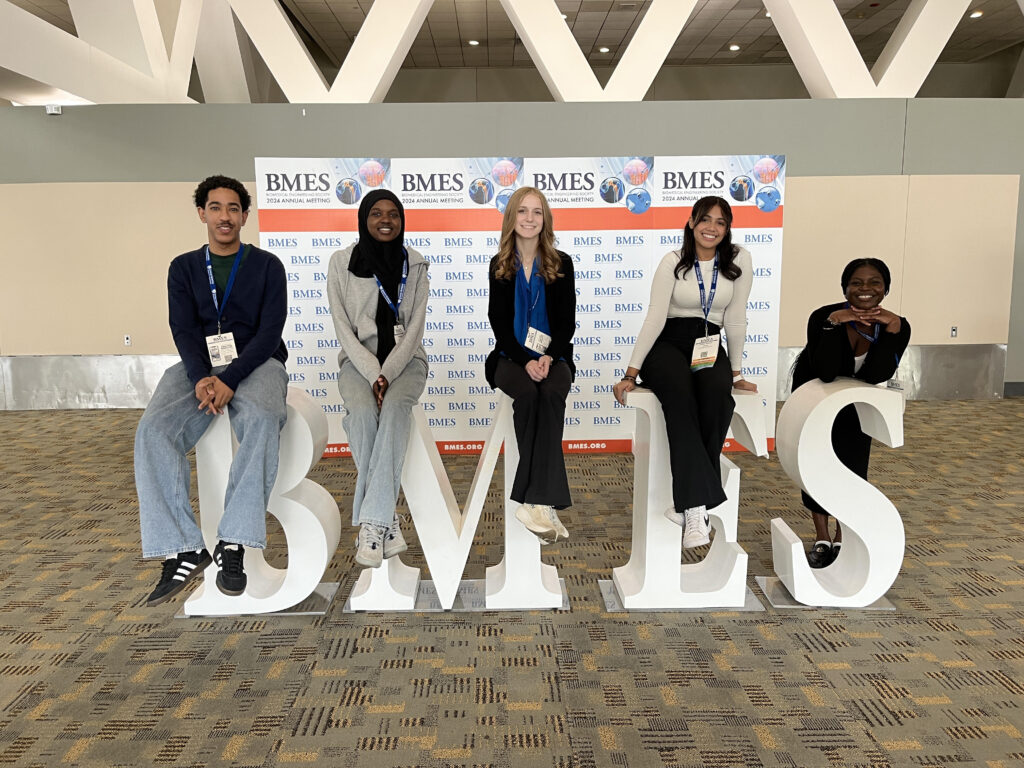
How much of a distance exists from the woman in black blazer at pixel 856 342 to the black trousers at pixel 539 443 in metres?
→ 1.09

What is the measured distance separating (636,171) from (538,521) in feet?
10.2

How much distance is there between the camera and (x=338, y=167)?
4930 millimetres

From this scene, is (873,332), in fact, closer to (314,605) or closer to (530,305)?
(530,305)

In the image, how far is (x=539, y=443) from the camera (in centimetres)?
269

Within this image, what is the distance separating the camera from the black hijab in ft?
9.72

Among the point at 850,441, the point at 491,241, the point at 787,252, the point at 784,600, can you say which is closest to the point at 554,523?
the point at 784,600

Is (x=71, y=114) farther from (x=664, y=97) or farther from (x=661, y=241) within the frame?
(x=664, y=97)

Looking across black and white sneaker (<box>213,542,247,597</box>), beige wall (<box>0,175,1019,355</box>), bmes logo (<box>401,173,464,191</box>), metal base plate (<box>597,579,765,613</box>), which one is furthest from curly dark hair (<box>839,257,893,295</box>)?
beige wall (<box>0,175,1019,355</box>)

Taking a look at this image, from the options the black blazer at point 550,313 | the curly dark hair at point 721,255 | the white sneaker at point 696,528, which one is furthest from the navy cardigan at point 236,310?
the white sneaker at point 696,528

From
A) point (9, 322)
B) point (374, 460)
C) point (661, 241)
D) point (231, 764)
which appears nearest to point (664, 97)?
point (661, 241)

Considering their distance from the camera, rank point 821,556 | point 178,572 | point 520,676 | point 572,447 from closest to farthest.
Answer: point 520,676
point 178,572
point 821,556
point 572,447

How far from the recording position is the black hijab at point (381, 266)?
2963 millimetres

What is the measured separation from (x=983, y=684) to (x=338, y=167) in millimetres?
4473

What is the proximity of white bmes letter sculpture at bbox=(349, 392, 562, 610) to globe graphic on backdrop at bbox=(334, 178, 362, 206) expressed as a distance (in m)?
2.65
